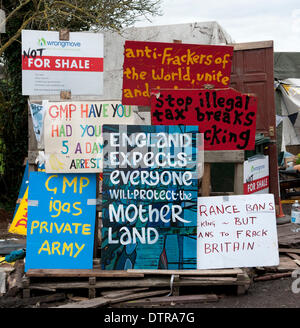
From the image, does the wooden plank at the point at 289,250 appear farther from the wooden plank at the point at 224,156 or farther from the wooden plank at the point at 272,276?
the wooden plank at the point at 224,156

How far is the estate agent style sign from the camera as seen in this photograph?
494cm

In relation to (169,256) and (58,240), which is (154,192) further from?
(58,240)

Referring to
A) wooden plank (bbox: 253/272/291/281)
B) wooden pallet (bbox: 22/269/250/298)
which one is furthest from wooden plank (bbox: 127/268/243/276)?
wooden plank (bbox: 253/272/291/281)

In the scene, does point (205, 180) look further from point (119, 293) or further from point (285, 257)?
point (285, 257)

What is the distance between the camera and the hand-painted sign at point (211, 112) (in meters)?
4.54

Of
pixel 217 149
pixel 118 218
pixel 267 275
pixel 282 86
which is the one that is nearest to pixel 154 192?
pixel 118 218

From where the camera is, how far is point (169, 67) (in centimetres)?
499

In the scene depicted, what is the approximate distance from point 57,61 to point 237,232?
2623 millimetres

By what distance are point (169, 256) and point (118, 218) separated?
60cm

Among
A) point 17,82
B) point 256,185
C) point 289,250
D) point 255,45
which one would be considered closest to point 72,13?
point 17,82

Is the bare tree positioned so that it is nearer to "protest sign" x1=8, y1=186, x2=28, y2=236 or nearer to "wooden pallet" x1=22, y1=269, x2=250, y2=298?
"protest sign" x1=8, y1=186, x2=28, y2=236

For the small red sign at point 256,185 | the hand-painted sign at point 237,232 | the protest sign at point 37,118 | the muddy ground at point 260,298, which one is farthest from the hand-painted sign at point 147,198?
the small red sign at point 256,185

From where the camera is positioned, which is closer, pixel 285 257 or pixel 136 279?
pixel 136 279

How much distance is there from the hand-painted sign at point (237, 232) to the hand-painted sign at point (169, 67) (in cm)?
134
